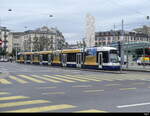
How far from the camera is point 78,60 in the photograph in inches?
1623

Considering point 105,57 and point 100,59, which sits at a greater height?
point 105,57

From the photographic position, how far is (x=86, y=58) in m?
39.3

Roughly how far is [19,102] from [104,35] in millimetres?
141449

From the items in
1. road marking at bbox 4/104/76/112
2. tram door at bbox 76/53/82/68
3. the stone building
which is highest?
the stone building

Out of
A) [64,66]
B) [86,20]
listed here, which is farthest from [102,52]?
[86,20]

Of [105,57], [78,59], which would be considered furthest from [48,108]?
[78,59]

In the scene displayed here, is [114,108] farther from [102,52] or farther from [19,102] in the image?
[102,52]

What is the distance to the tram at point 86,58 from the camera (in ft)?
115

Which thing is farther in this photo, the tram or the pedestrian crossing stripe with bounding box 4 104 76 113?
the tram

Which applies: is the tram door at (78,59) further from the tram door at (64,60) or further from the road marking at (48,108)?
the road marking at (48,108)

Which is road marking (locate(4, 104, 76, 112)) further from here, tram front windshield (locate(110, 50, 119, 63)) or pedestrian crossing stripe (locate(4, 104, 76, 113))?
tram front windshield (locate(110, 50, 119, 63))

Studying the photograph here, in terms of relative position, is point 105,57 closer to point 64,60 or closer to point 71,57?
point 71,57

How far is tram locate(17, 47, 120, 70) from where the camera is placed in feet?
115

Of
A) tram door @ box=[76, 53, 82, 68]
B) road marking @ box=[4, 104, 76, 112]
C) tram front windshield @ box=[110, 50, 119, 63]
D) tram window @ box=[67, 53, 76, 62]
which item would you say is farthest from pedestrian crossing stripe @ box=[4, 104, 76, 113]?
tram window @ box=[67, 53, 76, 62]
